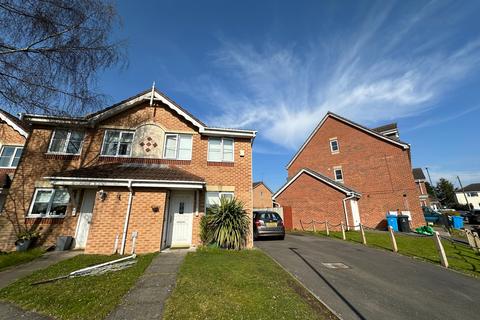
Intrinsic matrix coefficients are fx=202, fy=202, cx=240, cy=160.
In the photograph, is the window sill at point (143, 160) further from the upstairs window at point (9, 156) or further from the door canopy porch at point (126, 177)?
the upstairs window at point (9, 156)

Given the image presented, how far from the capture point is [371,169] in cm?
2127

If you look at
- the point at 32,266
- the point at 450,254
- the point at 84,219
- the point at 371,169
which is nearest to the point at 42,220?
the point at 84,219

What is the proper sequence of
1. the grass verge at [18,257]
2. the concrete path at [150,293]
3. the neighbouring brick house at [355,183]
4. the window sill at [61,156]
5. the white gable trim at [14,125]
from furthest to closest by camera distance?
the neighbouring brick house at [355,183], the white gable trim at [14,125], the window sill at [61,156], the grass verge at [18,257], the concrete path at [150,293]

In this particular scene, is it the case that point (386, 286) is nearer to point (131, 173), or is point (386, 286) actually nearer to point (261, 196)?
point (131, 173)

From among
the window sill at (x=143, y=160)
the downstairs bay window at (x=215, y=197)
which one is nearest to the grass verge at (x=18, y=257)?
the window sill at (x=143, y=160)

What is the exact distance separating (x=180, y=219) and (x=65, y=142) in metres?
7.35

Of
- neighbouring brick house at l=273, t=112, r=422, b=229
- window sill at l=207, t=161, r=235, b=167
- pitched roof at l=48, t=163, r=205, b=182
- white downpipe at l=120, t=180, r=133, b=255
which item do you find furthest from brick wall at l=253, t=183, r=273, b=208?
white downpipe at l=120, t=180, r=133, b=255

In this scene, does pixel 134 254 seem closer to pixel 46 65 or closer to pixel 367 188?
pixel 46 65

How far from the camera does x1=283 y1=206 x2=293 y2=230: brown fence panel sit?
20269 millimetres

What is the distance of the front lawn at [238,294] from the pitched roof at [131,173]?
396 cm

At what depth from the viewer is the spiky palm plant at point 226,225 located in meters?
9.28

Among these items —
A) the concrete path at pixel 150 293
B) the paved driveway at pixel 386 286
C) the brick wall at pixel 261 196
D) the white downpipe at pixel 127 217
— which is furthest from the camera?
the brick wall at pixel 261 196

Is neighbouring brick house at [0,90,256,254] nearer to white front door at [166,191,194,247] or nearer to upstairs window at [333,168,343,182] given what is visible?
white front door at [166,191,194,247]

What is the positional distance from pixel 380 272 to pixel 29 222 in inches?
578
